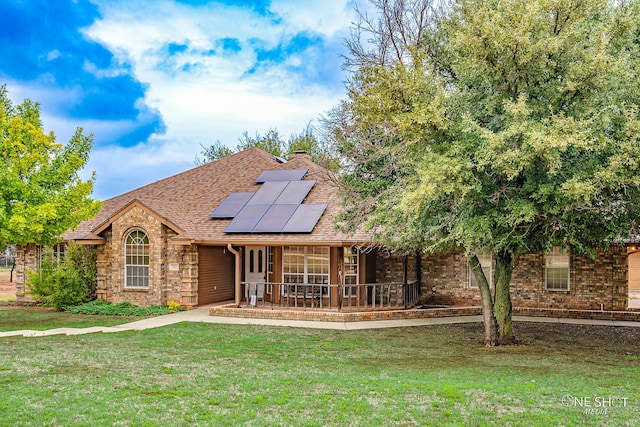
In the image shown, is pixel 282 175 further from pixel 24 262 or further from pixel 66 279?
pixel 24 262

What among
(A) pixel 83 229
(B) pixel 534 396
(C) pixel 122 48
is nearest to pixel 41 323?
(A) pixel 83 229

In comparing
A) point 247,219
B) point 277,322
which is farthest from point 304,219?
point 277,322

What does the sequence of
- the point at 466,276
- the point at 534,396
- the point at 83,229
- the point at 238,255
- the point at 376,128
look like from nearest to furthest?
the point at 534,396, the point at 376,128, the point at 238,255, the point at 466,276, the point at 83,229

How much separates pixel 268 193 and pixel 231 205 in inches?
60.7

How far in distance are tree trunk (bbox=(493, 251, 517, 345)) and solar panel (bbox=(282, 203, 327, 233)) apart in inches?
264

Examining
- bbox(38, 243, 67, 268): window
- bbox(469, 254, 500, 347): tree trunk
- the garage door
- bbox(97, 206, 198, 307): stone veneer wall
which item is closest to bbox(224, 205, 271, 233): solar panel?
the garage door

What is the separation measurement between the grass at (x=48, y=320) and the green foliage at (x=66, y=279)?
1.98 ft

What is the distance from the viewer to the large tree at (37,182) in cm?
1373

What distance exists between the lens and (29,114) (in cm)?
1595

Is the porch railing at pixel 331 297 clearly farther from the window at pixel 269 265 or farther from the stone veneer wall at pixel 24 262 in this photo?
the stone veneer wall at pixel 24 262

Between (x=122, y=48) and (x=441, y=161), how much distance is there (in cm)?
1414

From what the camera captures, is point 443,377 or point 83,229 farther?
point 83,229

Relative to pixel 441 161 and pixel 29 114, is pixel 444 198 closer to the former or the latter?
pixel 441 161

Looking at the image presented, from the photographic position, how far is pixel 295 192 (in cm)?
2017
